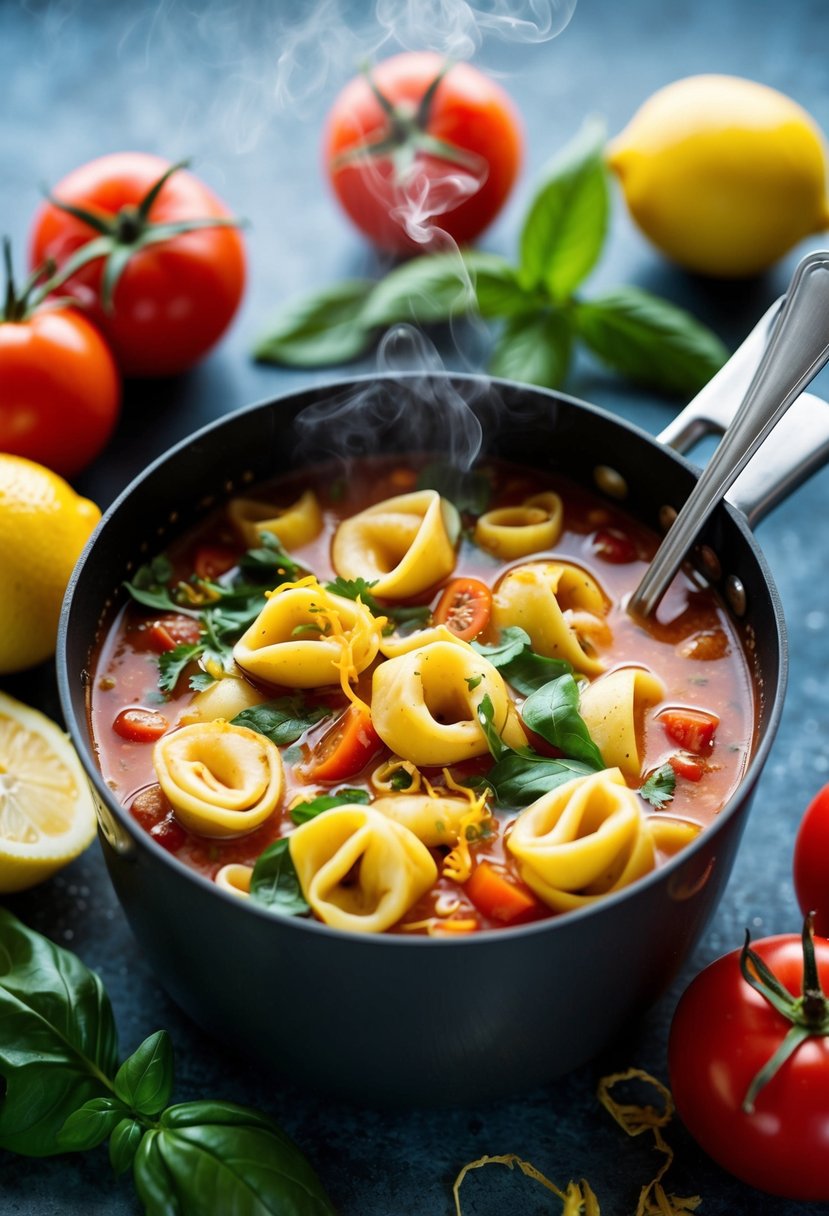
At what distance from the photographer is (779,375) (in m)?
3.15

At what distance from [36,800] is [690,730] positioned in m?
1.55

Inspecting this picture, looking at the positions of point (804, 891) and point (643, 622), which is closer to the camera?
point (804, 891)

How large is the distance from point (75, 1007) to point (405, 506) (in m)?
1.49

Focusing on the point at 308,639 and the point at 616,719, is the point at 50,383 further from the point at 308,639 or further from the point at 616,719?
the point at 616,719

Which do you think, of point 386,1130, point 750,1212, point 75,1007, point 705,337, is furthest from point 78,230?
point 750,1212

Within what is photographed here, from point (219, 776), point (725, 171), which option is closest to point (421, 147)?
point (725, 171)

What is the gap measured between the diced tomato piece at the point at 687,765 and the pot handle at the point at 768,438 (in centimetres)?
58

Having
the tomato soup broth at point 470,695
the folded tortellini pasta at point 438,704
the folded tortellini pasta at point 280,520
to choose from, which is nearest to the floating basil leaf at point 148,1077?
the tomato soup broth at point 470,695

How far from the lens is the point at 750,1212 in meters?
2.95

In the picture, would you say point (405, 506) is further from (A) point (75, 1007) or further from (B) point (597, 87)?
(B) point (597, 87)

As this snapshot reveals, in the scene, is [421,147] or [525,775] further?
[421,147]

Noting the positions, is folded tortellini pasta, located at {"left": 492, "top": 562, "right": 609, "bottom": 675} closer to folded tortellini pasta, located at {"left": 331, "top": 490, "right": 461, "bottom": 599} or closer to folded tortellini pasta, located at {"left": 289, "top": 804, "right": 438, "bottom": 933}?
folded tortellini pasta, located at {"left": 331, "top": 490, "right": 461, "bottom": 599}

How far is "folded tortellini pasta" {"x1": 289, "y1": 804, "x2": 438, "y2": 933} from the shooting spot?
2.79 meters

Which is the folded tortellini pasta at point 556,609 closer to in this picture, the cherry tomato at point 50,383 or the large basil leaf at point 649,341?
the large basil leaf at point 649,341
